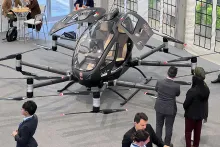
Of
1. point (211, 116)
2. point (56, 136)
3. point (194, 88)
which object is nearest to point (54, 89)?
point (56, 136)

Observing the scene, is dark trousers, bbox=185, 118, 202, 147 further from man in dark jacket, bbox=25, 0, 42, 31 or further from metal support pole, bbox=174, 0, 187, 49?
man in dark jacket, bbox=25, 0, 42, 31

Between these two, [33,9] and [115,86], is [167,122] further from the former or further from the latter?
[33,9]

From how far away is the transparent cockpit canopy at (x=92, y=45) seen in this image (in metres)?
7.57

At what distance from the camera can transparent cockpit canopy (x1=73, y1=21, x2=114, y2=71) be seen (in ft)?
24.8

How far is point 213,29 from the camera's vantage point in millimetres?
10133

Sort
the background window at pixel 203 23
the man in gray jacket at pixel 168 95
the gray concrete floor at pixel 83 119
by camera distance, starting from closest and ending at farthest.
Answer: the man in gray jacket at pixel 168 95, the gray concrete floor at pixel 83 119, the background window at pixel 203 23

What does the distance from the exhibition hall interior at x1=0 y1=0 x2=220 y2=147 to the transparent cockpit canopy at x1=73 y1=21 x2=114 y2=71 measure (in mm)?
17

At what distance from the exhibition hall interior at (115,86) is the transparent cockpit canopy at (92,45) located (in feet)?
0.06

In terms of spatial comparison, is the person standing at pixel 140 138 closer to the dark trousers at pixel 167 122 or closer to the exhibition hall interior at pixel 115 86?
the exhibition hall interior at pixel 115 86

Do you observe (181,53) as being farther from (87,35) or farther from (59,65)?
(87,35)

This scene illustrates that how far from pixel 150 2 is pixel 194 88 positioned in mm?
6173

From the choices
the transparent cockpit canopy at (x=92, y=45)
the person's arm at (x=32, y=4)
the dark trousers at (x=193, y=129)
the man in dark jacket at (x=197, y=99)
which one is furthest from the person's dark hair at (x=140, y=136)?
the person's arm at (x=32, y=4)

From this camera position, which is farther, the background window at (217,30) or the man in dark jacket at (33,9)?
the man in dark jacket at (33,9)

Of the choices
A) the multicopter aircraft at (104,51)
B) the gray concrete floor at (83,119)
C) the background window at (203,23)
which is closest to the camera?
the gray concrete floor at (83,119)
